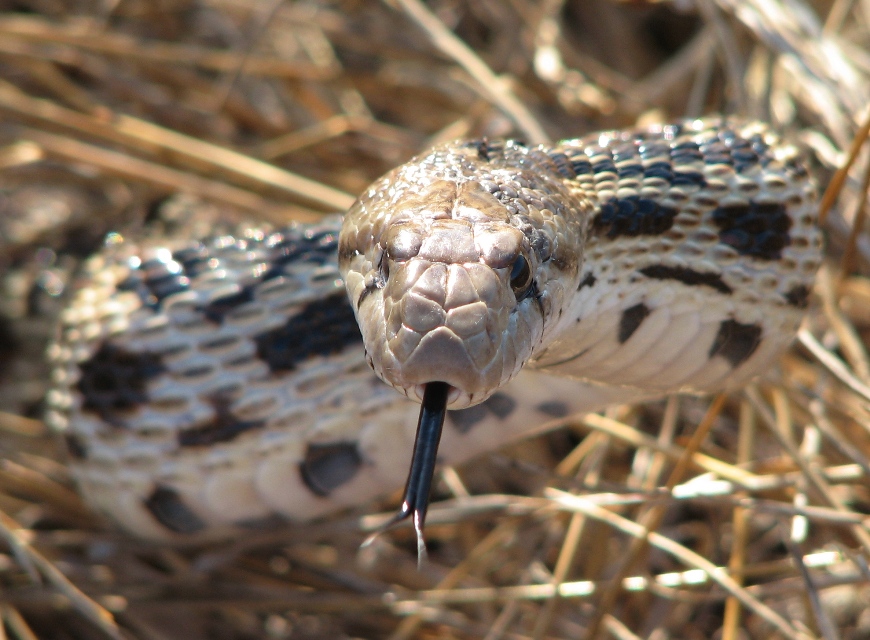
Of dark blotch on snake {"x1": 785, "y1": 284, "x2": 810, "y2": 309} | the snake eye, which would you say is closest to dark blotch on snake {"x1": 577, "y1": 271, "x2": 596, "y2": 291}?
the snake eye

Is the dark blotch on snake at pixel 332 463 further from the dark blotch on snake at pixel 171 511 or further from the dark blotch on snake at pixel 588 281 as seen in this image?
the dark blotch on snake at pixel 588 281

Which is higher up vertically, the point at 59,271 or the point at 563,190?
the point at 563,190

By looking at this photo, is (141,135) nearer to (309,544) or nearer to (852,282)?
(309,544)

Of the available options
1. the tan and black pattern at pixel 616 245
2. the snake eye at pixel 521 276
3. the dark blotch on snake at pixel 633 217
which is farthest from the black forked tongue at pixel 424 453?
the dark blotch on snake at pixel 633 217

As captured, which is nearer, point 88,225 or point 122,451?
point 122,451

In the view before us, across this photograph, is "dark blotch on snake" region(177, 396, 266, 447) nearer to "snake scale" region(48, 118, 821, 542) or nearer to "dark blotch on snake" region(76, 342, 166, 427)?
"snake scale" region(48, 118, 821, 542)

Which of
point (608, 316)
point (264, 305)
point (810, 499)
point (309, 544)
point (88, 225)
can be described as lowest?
point (309, 544)

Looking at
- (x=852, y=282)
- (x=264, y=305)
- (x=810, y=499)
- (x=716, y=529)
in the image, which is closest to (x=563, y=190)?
(x=264, y=305)
